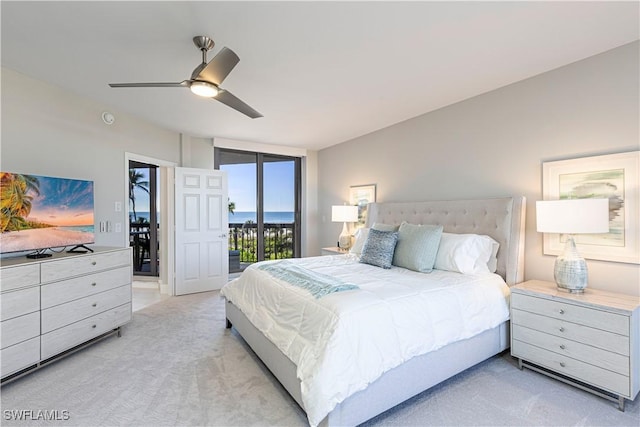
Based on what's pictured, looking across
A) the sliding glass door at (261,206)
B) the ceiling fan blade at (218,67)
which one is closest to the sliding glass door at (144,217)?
the sliding glass door at (261,206)

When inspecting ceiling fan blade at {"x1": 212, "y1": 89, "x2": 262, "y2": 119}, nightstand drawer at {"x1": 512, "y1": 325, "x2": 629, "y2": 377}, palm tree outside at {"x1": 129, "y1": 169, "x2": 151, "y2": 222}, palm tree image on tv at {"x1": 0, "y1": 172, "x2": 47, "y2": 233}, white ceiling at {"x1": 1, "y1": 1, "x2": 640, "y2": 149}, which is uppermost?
white ceiling at {"x1": 1, "y1": 1, "x2": 640, "y2": 149}

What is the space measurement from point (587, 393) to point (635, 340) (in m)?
0.52

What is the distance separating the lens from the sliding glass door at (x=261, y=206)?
5.62m

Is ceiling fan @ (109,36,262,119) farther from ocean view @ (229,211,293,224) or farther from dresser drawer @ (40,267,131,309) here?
ocean view @ (229,211,293,224)

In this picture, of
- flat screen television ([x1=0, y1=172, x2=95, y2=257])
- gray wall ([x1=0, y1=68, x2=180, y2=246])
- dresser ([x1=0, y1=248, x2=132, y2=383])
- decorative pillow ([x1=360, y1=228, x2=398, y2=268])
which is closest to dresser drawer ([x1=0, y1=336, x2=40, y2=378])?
dresser ([x1=0, y1=248, x2=132, y2=383])

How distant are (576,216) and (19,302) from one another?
4.21m

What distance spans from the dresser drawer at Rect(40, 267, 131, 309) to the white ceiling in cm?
190

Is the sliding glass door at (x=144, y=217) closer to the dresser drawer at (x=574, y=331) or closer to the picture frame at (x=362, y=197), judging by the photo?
the picture frame at (x=362, y=197)

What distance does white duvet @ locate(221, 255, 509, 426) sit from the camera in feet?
5.19

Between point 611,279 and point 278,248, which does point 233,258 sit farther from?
point 611,279

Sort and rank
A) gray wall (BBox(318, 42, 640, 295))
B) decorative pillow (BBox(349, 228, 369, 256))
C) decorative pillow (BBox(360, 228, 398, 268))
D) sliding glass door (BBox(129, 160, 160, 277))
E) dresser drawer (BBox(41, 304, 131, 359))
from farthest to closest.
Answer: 1. sliding glass door (BBox(129, 160, 160, 277))
2. decorative pillow (BBox(349, 228, 369, 256))
3. decorative pillow (BBox(360, 228, 398, 268))
4. dresser drawer (BBox(41, 304, 131, 359))
5. gray wall (BBox(318, 42, 640, 295))

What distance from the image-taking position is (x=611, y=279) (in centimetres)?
231

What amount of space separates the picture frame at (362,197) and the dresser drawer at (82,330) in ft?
11.1

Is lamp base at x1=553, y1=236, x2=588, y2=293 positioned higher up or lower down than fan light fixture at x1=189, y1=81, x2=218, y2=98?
lower down
